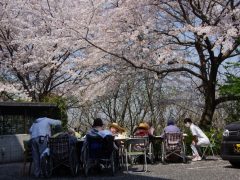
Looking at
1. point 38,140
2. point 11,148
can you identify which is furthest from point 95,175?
point 11,148

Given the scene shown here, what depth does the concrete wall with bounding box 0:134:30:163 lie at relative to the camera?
44.1 feet

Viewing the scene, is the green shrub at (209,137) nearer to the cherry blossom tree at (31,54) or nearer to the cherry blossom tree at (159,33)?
the cherry blossom tree at (159,33)

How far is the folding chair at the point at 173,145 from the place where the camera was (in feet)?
39.5

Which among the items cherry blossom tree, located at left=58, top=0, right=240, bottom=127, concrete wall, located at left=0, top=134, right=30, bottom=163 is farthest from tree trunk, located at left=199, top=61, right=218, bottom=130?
concrete wall, located at left=0, top=134, right=30, bottom=163

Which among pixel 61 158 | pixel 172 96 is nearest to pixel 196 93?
pixel 172 96

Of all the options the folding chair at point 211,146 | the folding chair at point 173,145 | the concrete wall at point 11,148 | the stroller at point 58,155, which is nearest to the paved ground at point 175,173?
the stroller at point 58,155

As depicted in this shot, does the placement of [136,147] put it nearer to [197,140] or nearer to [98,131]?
[98,131]

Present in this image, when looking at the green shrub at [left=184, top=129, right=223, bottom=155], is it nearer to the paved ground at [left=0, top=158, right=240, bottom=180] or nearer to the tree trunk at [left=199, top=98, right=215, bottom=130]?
the tree trunk at [left=199, top=98, right=215, bottom=130]

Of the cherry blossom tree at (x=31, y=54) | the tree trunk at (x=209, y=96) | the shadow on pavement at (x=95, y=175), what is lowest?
the shadow on pavement at (x=95, y=175)

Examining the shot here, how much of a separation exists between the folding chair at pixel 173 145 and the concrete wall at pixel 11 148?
4664mm

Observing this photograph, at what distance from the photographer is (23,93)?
727 inches

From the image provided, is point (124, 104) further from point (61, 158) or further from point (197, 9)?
point (61, 158)

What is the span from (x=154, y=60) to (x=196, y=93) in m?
4.79

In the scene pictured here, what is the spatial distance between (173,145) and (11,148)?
498cm
